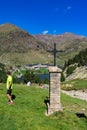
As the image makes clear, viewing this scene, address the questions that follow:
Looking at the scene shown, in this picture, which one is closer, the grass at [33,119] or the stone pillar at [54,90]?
the grass at [33,119]

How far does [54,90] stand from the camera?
1808cm

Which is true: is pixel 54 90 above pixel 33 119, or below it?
above

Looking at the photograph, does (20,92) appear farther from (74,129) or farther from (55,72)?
(74,129)

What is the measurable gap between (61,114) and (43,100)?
4.51 metres

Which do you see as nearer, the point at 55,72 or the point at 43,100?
the point at 55,72

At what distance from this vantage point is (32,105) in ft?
66.5

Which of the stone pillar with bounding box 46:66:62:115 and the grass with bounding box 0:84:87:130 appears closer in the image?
the grass with bounding box 0:84:87:130

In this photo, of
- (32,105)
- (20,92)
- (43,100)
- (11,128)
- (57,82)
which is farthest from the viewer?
(20,92)

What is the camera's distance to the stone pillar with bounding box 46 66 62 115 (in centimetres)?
1806

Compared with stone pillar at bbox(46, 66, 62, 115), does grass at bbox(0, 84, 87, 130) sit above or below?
below

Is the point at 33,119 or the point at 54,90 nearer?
the point at 33,119

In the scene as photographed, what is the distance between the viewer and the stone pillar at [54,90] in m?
18.1

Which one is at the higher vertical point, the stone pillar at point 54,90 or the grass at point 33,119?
the stone pillar at point 54,90

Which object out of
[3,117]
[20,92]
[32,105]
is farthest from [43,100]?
[3,117]
